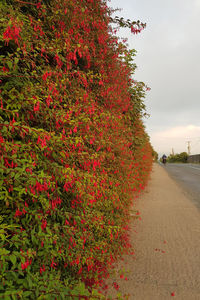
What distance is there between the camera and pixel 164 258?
3736 millimetres

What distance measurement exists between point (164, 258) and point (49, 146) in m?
3.14

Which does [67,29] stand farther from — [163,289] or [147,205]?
[147,205]

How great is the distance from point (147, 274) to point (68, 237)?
1873 mm

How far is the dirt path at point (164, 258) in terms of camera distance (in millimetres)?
2889

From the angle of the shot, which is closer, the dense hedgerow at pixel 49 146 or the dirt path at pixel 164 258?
the dense hedgerow at pixel 49 146

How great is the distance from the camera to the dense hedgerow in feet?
5.61

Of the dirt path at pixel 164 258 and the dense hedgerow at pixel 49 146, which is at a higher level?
the dense hedgerow at pixel 49 146

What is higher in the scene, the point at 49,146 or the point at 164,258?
the point at 49,146

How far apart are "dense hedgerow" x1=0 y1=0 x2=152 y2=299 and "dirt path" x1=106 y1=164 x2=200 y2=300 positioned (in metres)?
0.64

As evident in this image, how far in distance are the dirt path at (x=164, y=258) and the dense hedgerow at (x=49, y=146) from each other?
2.10 ft

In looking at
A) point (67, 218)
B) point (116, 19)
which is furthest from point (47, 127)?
point (116, 19)

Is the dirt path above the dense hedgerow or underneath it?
underneath

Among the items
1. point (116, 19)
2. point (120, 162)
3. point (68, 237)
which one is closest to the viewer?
point (68, 237)

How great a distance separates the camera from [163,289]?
9.54ft
